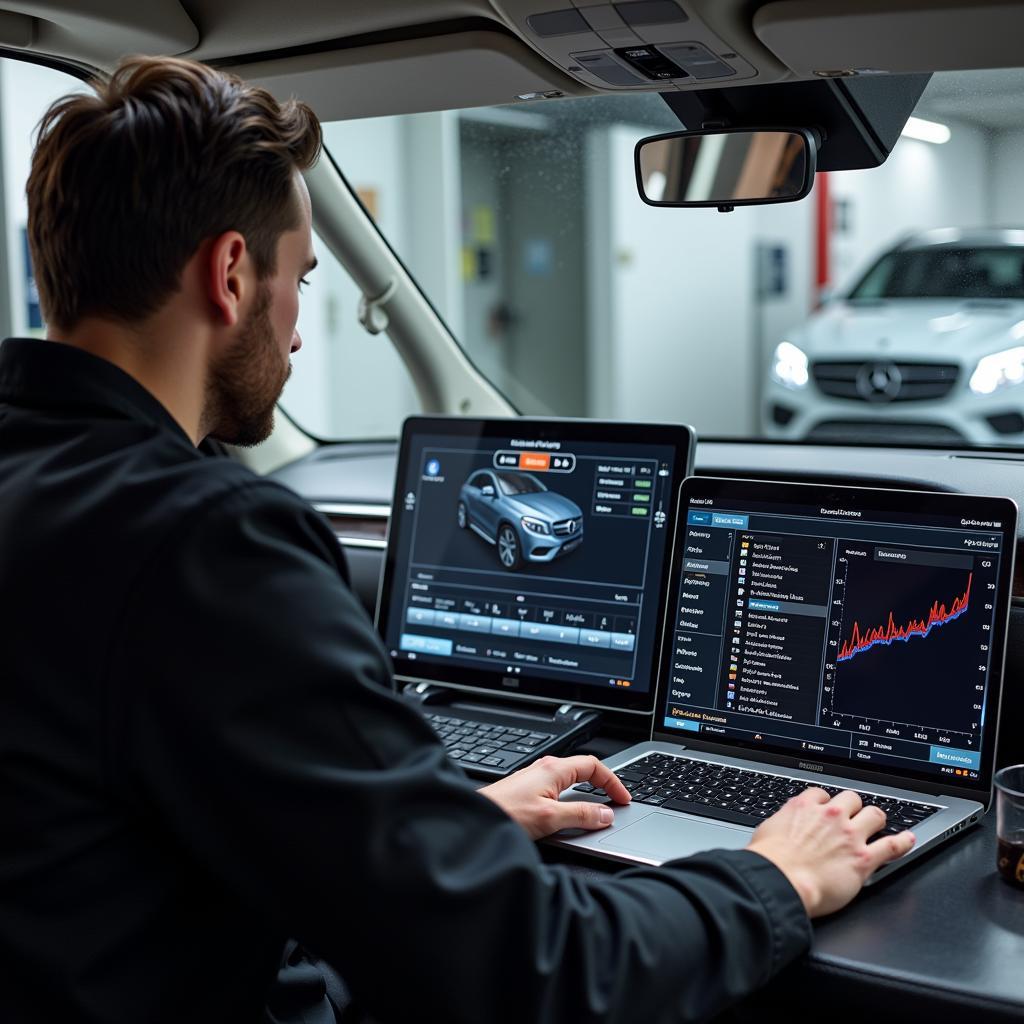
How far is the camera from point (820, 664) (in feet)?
4.52

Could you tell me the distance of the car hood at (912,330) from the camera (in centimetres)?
410

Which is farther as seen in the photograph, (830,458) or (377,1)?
(830,458)

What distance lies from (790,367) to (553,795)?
16.0 ft

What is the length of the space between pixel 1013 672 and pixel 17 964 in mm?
1119

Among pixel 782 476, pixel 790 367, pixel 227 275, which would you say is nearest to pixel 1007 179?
pixel 782 476

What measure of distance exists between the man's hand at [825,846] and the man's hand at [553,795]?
191 millimetres

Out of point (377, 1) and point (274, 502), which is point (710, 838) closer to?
point (274, 502)

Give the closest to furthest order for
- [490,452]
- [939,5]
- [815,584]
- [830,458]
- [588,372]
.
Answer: [939,5] → [815,584] → [490,452] → [830,458] → [588,372]

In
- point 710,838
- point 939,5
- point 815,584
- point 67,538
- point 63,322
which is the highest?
point 939,5

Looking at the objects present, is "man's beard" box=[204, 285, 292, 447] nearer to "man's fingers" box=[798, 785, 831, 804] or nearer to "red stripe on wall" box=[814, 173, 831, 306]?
"man's fingers" box=[798, 785, 831, 804]

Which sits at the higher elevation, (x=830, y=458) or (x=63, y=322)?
(x=63, y=322)

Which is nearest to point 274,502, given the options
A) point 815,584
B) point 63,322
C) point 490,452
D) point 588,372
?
point 63,322

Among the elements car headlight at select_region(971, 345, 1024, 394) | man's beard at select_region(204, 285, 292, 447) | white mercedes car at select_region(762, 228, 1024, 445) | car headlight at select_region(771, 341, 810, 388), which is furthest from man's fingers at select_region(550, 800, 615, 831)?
car headlight at select_region(771, 341, 810, 388)

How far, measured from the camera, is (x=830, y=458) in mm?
1905
